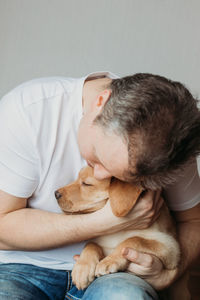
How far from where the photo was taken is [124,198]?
4.66ft

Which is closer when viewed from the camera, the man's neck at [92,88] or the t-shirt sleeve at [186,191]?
the man's neck at [92,88]

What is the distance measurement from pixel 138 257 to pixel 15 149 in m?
0.52

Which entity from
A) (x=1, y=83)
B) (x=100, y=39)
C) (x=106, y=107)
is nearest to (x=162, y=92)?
(x=106, y=107)

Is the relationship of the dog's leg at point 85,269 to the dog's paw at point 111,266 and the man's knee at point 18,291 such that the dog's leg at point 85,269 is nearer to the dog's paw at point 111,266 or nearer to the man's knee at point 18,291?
the dog's paw at point 111,266

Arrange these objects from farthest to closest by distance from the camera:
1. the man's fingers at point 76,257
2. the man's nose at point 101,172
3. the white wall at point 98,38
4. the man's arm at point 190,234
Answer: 1. the white wall at point 98,38
2. the man's arm at point 190,234
3. the man's fingers at point 76,257
4. the man's nose at point 101,172

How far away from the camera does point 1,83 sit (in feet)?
9.00

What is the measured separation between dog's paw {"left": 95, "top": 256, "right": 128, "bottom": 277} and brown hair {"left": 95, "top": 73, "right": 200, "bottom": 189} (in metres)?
0.40

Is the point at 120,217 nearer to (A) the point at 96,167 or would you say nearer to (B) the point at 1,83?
(A) the point at 96,167

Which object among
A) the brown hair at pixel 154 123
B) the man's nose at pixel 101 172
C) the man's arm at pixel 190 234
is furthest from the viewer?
the man's arm at pixel 190 234

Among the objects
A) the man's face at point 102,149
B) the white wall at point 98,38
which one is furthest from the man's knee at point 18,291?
the white wall at point 98,38

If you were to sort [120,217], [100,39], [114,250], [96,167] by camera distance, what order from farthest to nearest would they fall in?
1. [100,39]
2. [114,250]
3. [120,217]
4. [96,167]

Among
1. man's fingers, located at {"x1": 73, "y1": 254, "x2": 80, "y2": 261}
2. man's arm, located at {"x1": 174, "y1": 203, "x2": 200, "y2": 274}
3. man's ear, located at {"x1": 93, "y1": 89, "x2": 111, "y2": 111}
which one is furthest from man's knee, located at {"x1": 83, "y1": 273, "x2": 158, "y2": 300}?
man's ear, located at {"x1": 93, "y1": 89, "x2": 111, "y2": 111}

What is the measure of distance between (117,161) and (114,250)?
50 cm

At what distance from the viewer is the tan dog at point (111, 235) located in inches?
56.6
